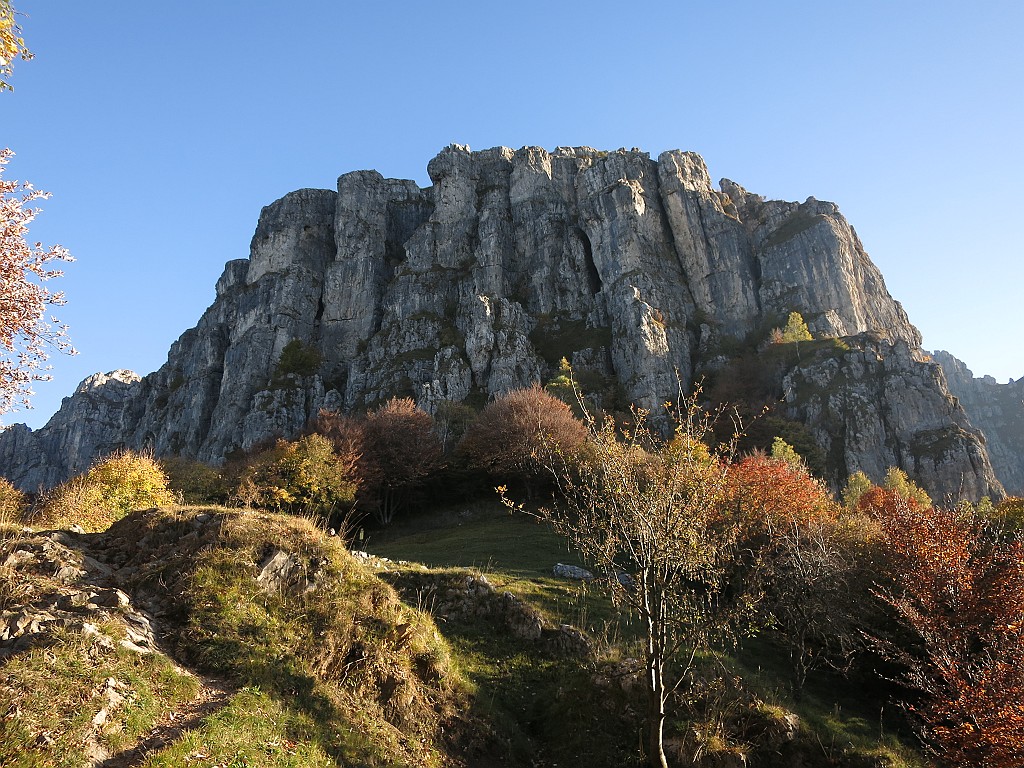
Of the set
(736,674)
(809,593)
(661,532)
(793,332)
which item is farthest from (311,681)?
(793,332)

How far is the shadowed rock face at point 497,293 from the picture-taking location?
303 feet

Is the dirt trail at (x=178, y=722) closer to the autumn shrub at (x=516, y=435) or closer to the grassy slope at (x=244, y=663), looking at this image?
the grassy slope at (x=244, y=663)

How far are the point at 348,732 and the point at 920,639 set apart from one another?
53.9 feet

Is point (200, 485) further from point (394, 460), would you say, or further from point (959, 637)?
point (959, 637)

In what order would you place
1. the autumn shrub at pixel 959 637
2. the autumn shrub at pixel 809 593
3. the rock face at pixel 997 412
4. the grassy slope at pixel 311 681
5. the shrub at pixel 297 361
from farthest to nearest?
the rock face at pixel 997 412, the shrub at pixel 297 361, the autumn shrub at pixel 809 593, the autumn shrub at pixel 959 637, the grassy slope at pixel 311 681

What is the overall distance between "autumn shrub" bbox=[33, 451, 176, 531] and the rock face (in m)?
144

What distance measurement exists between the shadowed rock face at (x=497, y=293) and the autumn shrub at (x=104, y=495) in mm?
56104

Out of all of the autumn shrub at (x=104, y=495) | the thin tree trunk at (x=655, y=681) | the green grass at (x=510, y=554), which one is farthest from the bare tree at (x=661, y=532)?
the autumn shrub at (x=104, y=495)

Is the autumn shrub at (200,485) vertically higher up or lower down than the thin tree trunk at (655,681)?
higher up

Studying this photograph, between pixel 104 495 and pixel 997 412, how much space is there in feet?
680

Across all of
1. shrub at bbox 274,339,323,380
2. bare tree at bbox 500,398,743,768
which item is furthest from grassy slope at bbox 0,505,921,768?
shrub at bbox 274,339,323,380

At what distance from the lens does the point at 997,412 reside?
159m

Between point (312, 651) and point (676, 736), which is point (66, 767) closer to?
point (312, 651)

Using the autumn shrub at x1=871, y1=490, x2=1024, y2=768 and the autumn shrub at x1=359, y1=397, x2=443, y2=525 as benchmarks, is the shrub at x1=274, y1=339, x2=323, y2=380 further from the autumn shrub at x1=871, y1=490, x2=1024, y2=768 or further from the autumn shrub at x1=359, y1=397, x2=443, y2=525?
the autumn shrub at x1=871, y1=490, x2=1024, y2=768
